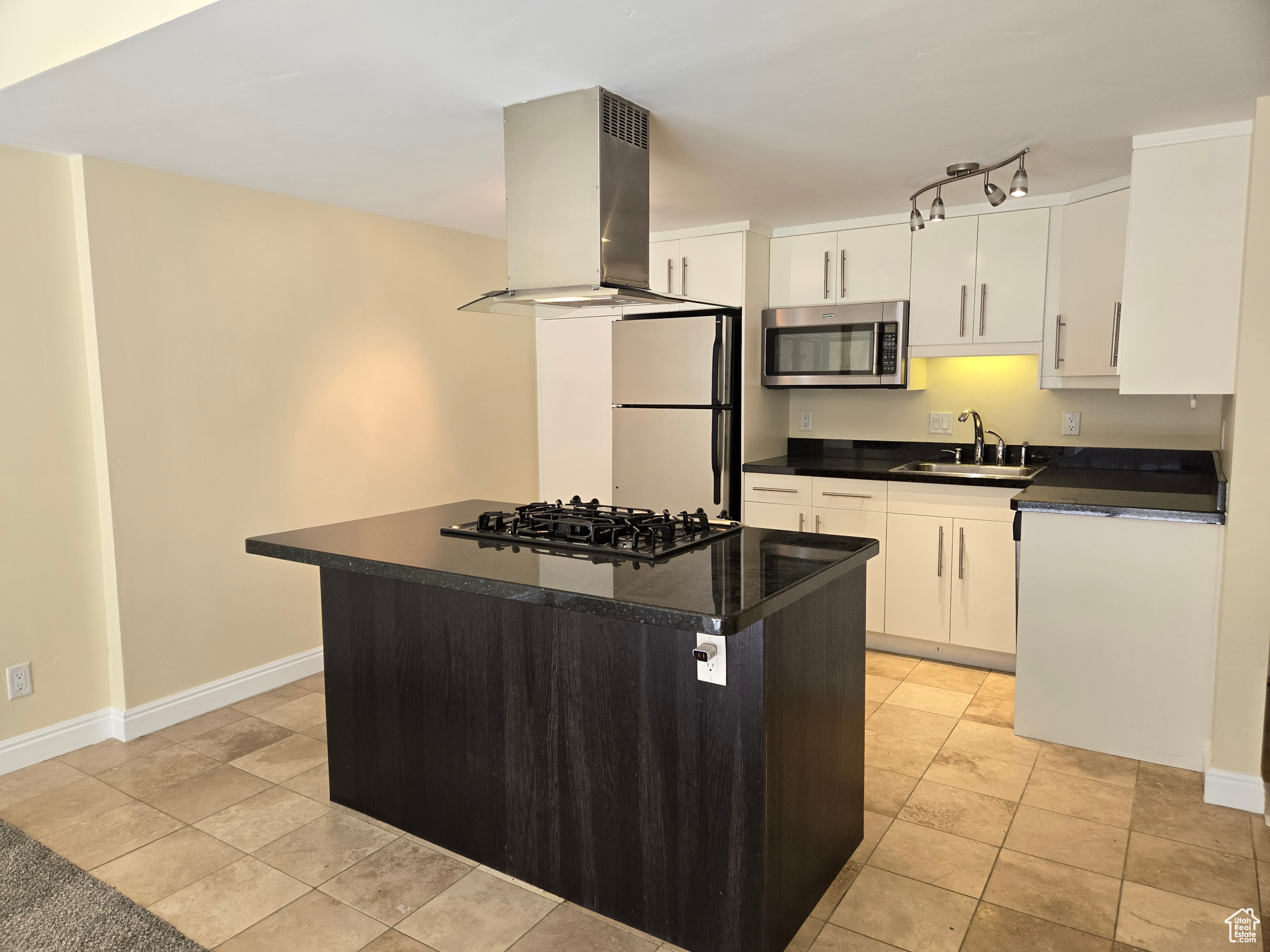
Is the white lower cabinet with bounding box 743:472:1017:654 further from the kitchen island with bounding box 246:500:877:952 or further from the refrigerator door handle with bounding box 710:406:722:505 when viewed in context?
the kitchen island with bounding box 246:500:877:952

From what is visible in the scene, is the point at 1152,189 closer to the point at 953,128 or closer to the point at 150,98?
the point at 953,128

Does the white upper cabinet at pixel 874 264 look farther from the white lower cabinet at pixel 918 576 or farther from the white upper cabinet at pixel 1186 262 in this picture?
the white upper cabinet at pixel 1186 262

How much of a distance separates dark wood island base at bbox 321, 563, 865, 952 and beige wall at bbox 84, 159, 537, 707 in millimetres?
1190

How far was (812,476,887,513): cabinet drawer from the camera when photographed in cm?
400

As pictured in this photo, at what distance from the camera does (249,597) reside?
12.0 feet

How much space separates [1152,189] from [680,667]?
235 centimetres

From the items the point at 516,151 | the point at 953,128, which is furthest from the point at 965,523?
the point at 516,151

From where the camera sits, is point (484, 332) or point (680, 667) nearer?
point (680, 667)

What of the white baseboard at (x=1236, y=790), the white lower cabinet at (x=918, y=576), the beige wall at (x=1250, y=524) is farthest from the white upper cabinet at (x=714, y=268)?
the white baseboard at (x=1236, y=790)

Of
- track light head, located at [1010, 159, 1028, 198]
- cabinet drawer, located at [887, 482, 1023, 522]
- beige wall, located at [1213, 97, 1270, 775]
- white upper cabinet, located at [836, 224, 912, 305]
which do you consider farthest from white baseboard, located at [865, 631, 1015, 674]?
track light head, located at [1010, 159, 1028, 198]

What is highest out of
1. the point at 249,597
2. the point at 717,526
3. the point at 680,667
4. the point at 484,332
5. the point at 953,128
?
the point at 953,128

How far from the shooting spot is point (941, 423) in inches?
173

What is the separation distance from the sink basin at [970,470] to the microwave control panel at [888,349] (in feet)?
1.63

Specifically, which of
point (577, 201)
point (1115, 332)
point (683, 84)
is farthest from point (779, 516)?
point (683, 84)
